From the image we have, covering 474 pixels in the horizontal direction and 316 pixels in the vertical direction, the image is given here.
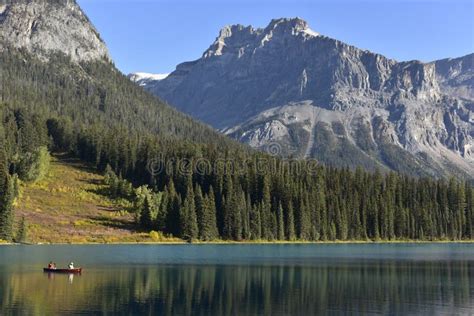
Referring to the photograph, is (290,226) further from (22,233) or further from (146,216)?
(22,233)

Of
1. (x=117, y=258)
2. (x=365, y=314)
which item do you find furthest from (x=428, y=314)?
(x=117, y=258)

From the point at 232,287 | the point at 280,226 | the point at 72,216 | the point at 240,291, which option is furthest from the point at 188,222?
the point at 240,291

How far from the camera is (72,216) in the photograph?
171 metres

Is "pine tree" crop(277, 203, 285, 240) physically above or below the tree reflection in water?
above

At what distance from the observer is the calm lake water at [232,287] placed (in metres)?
58.2

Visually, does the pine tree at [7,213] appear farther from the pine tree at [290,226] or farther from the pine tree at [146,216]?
the pine tree at [290,226]

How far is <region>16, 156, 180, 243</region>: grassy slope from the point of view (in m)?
155

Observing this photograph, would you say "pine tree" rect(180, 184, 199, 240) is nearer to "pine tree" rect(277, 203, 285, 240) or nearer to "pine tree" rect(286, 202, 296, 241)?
"pine tree" rect(277, 203, 285, 240)

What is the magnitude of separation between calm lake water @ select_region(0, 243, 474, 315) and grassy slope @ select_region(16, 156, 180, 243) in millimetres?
43422

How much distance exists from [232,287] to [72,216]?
107432 mm

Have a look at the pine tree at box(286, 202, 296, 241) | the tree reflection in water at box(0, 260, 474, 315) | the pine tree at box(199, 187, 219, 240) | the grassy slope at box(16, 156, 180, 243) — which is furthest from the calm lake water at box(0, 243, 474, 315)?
the pine tree at box(286, 202, 296, 241)

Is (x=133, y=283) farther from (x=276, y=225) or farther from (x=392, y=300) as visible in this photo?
(x=276, y=225)

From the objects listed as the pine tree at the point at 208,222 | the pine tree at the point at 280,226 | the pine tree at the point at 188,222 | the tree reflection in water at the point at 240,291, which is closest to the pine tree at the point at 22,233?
the pine tree at the point at 188,222

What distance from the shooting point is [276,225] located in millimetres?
190500
